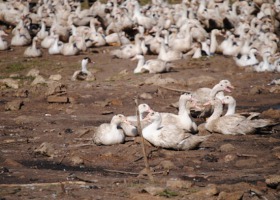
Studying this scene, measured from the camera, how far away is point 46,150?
45.3 feet

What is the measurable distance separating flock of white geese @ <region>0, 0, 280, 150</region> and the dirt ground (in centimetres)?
100

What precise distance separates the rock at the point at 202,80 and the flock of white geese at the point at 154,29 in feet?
4.94

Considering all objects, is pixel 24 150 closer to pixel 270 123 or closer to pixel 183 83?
pixel 270 123

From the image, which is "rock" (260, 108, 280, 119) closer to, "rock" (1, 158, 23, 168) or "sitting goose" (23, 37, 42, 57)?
"rock" (1, 158, 23, 168)

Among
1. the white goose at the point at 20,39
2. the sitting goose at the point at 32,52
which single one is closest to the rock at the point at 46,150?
the sitting goose at the point at 32,52

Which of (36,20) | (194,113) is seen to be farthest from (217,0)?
(194,113)

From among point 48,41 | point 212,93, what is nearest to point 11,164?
point 212,93

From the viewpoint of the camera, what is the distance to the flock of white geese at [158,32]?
24266mm

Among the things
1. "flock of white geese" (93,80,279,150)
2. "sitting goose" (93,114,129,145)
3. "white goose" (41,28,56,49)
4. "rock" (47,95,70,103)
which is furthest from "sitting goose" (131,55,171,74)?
"sitting goose" (93,114,129,145)

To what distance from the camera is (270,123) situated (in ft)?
49.4

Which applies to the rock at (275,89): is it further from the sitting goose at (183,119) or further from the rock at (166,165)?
the rock at (166,165)

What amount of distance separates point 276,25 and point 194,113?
17.2 metres

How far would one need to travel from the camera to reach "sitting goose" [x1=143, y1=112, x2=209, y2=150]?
45.1ft

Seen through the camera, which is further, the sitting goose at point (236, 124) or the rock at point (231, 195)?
the sitting goose at point (236, 124)
